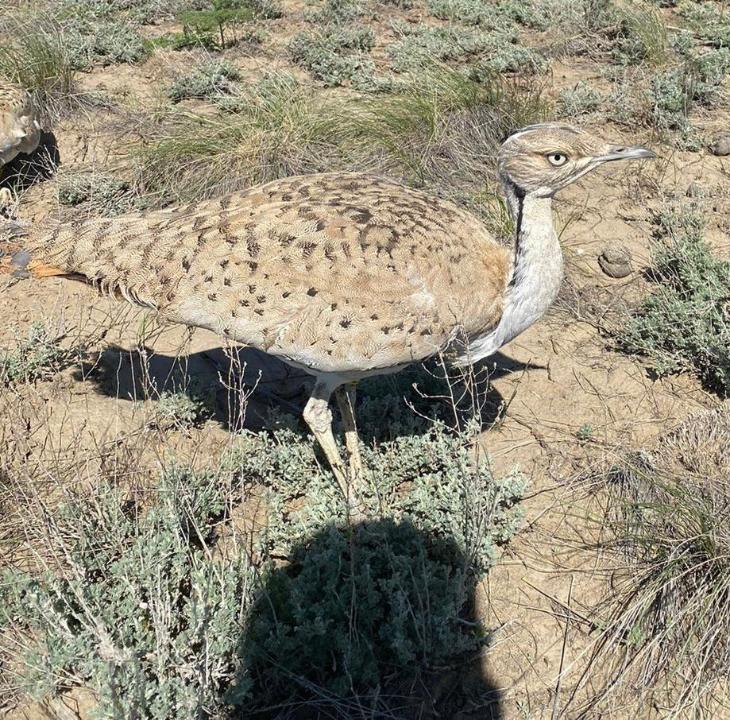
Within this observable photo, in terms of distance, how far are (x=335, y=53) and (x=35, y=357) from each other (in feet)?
15.7

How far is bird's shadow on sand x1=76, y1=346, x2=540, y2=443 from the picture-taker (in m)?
4.06

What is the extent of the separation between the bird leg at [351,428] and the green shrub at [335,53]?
13.6 ft

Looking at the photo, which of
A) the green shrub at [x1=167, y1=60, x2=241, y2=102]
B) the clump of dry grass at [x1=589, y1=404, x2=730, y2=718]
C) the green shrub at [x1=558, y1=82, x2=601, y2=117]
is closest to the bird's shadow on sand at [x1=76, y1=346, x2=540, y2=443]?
the clump of dry grass at [x1=589, y1=404, x2=730, y2=718]

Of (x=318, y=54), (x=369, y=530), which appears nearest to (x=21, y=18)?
(x=318, y=54)

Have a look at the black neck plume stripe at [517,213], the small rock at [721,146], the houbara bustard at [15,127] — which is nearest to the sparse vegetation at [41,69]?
the houbara bustard at [15,127]

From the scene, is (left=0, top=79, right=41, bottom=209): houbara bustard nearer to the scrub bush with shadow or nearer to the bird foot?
the bird foot

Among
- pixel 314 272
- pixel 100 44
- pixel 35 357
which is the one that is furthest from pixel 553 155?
pixel 100 44

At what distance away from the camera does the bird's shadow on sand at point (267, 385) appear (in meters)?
4.06

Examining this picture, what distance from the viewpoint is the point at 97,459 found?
3582 millimetres

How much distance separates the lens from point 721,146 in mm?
6023

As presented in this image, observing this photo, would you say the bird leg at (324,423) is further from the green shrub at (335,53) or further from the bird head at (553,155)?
the green shrub at (335,53)

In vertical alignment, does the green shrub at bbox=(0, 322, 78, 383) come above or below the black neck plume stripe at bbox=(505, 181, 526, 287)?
below

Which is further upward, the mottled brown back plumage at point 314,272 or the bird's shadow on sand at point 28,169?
the mottled brown back plumage at point 314,272

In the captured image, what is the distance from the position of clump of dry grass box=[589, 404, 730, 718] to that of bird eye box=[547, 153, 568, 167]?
4.71ft
